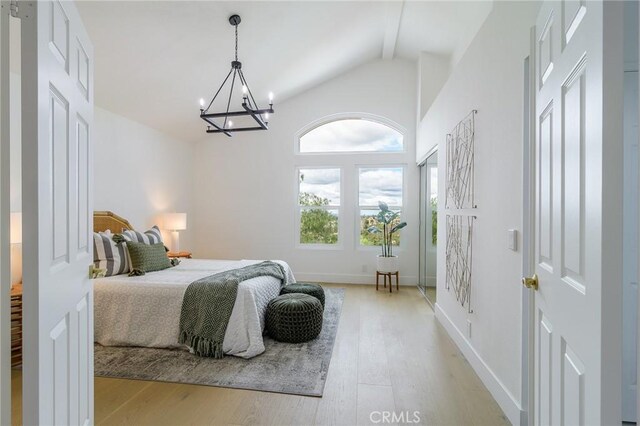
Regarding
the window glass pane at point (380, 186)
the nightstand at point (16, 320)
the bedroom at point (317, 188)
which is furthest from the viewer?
the window glass pane at point (380, 186)

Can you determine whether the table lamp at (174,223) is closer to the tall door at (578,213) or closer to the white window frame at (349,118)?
the white window frame at (349,118)

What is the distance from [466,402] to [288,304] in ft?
5.15

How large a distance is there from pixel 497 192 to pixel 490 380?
125 cm

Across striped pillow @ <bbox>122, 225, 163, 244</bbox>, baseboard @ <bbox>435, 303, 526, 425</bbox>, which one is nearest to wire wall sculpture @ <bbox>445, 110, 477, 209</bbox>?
baseboard @ <bbox>435, 303, 526, 425</bbox>

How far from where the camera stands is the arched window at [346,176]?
543 cm

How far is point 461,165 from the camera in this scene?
9.19 ft

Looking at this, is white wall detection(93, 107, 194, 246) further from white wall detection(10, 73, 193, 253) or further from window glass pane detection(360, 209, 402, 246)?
window glass pane detection(360, 209, 402, 246)

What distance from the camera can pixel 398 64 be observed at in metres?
5.32

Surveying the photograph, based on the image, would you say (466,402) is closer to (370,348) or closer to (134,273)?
(370,348)

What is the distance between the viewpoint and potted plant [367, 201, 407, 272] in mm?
4934

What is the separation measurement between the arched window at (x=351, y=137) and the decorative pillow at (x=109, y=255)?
11.0 ft

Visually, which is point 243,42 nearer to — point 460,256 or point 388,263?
point 460,256

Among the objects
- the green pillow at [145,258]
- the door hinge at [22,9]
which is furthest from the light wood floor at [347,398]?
the door hinge at [22,9]

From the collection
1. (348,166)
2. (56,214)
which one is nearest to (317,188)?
(348,166)
